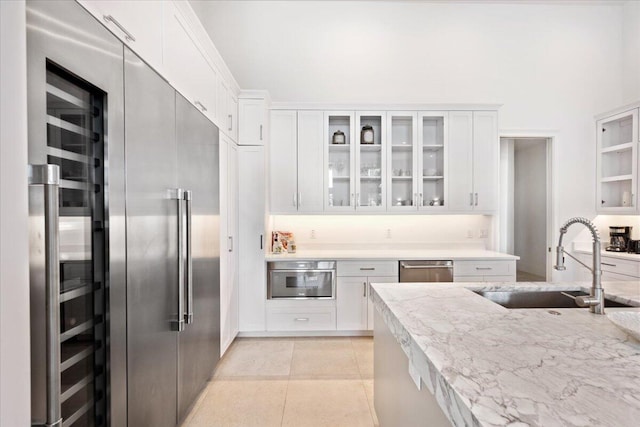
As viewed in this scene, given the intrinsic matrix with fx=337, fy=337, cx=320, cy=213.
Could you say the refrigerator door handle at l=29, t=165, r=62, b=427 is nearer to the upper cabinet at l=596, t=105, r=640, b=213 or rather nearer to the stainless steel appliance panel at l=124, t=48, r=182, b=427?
the stainless steel appliance panel at l=124, t=48, r=182, b=427

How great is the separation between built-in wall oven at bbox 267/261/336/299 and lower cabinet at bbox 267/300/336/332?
7 cm

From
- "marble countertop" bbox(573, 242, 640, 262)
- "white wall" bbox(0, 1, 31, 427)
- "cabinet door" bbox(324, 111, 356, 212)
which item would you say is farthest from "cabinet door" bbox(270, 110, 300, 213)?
"marble countertop" bbox(573, 242, 640, 262)

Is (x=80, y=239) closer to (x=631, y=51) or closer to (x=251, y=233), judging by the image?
(x=251, y=233)

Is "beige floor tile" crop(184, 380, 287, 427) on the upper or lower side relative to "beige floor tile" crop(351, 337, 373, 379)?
lower

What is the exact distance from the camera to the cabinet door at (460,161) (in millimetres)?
3852

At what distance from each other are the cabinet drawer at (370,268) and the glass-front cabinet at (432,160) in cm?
80

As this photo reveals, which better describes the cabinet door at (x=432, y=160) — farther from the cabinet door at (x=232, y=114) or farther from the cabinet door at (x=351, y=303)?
the cabinet door at (x=232, y=114)

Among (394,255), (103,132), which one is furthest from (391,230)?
(103,132)

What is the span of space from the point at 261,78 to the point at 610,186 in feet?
14.5

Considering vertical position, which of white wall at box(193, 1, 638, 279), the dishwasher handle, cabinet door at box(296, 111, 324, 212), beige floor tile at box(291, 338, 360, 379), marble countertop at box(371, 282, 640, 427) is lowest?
beige floor tile at box(291, 338, 360, 379)

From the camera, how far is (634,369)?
0.90 m

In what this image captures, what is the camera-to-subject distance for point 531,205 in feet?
14.0

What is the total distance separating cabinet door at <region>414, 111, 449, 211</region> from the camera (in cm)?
386

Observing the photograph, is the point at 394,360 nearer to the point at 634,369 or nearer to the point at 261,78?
the point at 634,369
